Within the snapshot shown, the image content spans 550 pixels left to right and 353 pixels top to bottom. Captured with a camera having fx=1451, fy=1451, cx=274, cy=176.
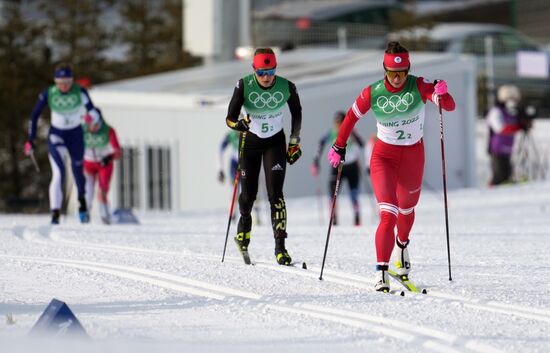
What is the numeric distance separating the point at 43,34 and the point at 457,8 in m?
21.8

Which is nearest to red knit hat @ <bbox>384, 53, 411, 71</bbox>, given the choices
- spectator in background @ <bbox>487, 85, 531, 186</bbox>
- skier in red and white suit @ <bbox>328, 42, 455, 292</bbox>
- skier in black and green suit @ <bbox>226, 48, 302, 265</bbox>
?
skier in red and white suit @ <bbox>328, 42, 455, 292</bbox>

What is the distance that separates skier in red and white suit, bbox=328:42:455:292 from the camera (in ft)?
32.9

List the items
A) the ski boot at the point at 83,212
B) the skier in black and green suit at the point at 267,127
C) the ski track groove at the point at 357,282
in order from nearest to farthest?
the ski track groove at the point at 357,282
the skier in black and green suit at the point at 267,127
the ski boot at the point at 83,212

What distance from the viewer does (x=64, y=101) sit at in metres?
16.0

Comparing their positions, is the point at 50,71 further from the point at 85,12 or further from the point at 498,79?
the point at 498,79

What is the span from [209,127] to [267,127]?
597 inches

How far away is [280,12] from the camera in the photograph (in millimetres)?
43062

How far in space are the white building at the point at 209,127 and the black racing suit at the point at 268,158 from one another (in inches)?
557

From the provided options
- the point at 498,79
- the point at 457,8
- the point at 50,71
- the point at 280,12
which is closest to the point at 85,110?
the point at 50,71

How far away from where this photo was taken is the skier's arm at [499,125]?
2534cm

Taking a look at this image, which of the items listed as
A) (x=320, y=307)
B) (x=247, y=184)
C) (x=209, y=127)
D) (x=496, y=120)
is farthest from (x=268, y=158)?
(x=209, y=127)

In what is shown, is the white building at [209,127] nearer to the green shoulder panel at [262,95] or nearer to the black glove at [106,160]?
the black glove at [106,160]

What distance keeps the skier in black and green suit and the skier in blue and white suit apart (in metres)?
4.87

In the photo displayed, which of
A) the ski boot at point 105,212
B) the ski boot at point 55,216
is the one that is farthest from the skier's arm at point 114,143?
the ski boot at point 55,216
